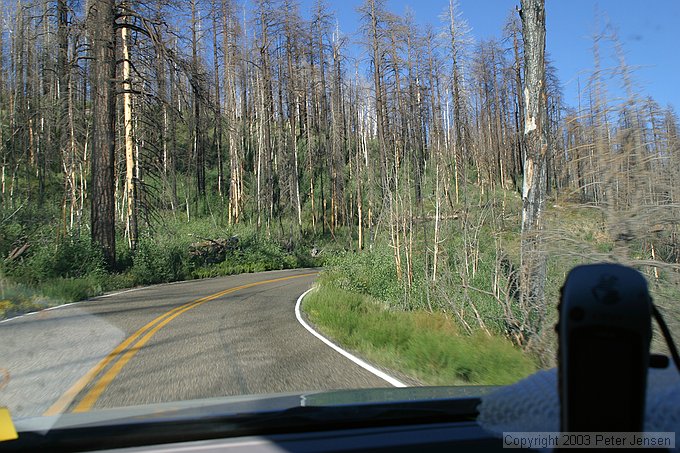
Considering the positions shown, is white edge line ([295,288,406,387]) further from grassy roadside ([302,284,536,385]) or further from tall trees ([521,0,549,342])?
tall trees ([521,0,549,342])

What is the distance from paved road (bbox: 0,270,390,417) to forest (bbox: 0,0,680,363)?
2.56 m

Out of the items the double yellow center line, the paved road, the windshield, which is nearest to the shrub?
the windshield

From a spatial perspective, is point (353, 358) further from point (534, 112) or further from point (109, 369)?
point (534, 112)

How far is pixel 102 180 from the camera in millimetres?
19656

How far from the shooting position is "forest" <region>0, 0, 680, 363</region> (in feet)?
21.8

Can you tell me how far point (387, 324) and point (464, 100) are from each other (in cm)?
2332

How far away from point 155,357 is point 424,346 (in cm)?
368

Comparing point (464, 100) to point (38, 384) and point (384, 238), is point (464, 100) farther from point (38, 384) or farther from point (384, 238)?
point (38, 384)

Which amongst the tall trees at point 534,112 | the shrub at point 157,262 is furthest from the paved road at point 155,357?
the shrub at point 157,262

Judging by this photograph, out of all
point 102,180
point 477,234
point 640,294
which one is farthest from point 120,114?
point 640,294

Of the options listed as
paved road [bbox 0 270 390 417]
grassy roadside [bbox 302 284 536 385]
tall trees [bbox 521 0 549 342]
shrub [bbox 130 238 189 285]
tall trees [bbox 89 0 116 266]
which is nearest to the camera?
paved road [bbox 0 270 390 417]

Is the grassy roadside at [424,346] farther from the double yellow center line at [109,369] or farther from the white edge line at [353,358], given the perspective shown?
the double yellow center line at [109,369]

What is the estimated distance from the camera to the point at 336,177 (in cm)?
4450

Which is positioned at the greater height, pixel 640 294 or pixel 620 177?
pixel 620 177
